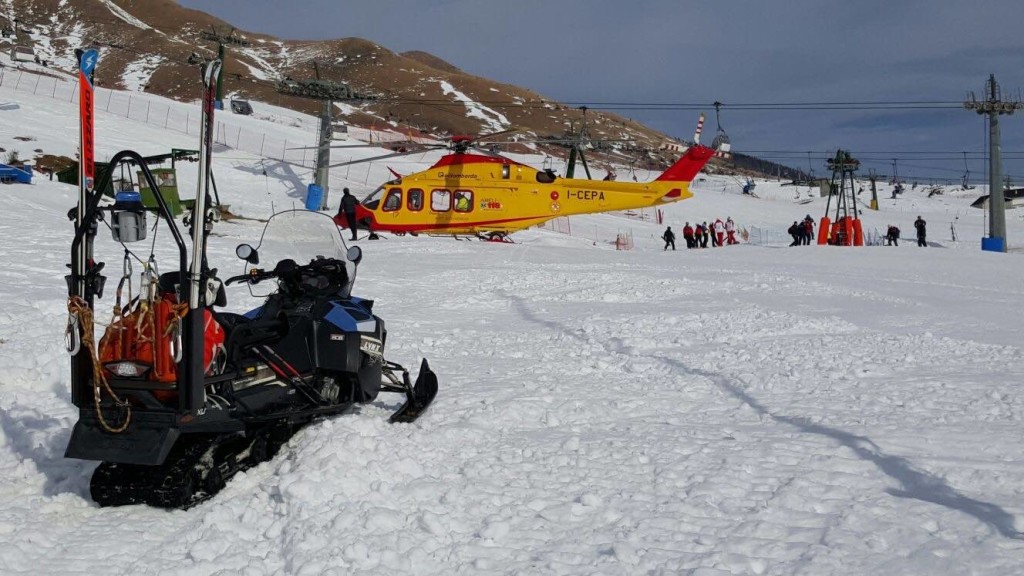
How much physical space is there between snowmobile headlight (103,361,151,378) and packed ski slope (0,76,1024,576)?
730mm

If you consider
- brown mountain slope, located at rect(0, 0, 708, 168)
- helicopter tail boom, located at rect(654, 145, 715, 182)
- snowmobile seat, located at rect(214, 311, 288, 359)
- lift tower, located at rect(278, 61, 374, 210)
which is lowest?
snowmobile seat, located at rect(214, 311, 288, 359)

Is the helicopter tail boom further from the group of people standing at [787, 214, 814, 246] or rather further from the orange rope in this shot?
the orange rope

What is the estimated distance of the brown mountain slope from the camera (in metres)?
108

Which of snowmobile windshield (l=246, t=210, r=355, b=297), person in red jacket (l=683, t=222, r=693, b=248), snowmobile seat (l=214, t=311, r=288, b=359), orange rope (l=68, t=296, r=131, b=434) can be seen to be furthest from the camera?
person in red jacket (l=683, t=222, r=693, b=248)

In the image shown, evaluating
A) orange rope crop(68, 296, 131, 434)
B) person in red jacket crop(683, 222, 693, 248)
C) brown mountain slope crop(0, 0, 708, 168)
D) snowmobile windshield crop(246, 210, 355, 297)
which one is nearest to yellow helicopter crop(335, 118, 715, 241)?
person in red jacket crop(683, 222, 693, 248)

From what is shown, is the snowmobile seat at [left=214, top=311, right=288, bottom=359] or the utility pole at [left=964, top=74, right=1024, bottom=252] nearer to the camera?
the snowmobile seat at [left=214, top=311, right=288, bottom=359]

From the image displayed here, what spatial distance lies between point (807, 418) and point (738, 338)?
3.61 m

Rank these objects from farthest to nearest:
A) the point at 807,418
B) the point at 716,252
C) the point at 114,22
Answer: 1. the point at 114,22
2. the point at 716,252
3. the point at 807,418

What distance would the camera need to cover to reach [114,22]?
137 metres

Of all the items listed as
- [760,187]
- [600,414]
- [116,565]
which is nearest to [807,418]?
[600,414]

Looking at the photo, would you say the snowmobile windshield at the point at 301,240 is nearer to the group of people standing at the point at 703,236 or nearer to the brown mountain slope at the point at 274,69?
the group of people standing at the point at 703,236

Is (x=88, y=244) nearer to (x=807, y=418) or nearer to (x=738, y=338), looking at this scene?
(x=807, y=418)

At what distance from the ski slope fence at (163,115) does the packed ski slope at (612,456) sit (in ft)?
112

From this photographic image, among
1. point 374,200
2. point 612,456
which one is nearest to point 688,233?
point 374,200
